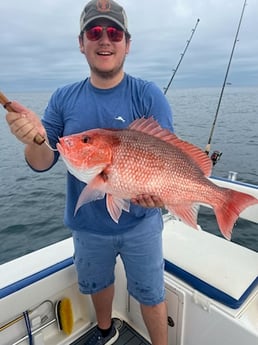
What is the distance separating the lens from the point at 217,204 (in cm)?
170

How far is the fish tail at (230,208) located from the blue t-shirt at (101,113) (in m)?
0.50

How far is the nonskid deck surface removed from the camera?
2.59 meters

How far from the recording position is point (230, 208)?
1.69 meters

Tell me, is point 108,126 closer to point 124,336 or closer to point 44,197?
point 124,336

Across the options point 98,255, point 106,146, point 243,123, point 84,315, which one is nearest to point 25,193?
point 84,315

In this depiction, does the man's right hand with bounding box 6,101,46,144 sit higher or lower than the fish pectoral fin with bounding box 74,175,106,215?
higher

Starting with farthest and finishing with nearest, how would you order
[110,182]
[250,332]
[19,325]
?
[19,325]
[250,332]
[110,182]

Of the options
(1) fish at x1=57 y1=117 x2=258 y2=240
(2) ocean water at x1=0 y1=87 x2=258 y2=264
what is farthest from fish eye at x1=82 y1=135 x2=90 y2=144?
(2) ocean water at x1=0 y1=87 x2=258 y2=264

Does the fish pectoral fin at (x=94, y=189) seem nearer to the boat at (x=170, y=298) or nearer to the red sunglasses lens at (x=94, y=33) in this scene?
the red sunglasses lens at (x=94, y=33)

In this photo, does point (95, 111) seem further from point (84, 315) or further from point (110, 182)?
point (84, 315)

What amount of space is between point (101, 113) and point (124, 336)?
1932 millimetres

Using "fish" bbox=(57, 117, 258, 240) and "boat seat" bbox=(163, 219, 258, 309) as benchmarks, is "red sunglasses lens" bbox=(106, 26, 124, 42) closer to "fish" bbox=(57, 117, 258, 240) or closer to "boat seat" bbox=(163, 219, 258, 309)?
"fish" bbox=(57, 117, 258, 240)

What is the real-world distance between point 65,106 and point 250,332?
5.91 feet

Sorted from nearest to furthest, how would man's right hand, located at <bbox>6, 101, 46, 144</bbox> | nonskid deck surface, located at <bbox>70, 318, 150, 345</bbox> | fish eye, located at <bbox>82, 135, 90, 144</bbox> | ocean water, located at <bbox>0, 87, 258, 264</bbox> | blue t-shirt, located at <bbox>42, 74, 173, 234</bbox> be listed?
man's right hand, located at <bbox>6, 101, 46, 144</bbox>
fish eye, located at <bbox>82, 135, 90, 144</bbox>
blue t-shirt, located at <bbox>42, 74, 173, 234</bbox>
nonskid deck surface, located at <bbox>70, 318, 150, 345</bbox>
ocean water, located at <bbox>0, 87, 258, 264</bbox>
